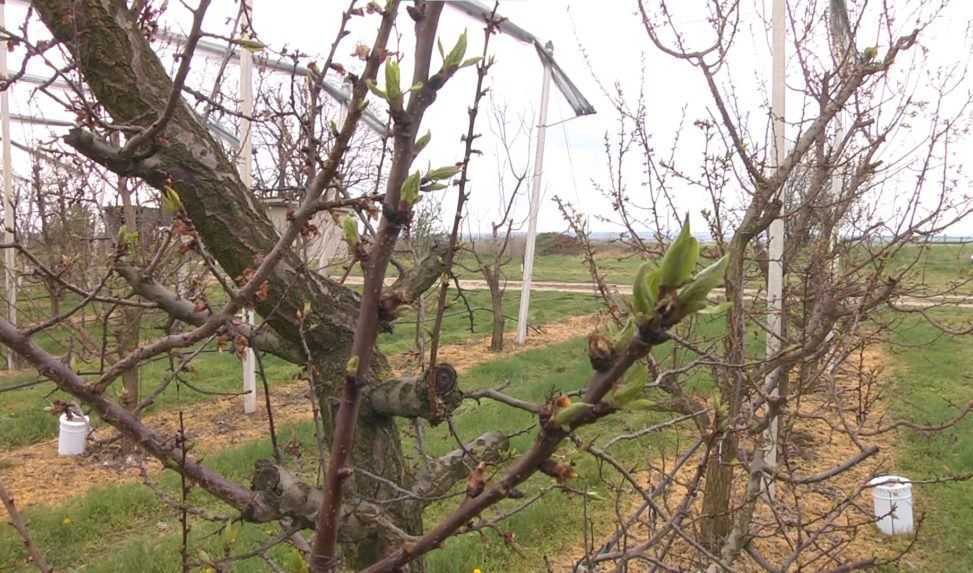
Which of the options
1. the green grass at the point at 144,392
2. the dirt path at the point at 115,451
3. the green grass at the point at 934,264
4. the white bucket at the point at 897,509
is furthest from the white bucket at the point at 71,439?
the green grass at the point at 934,264

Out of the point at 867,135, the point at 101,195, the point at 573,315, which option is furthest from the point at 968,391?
the point at 101,195

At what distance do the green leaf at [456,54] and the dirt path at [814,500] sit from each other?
2396 mm

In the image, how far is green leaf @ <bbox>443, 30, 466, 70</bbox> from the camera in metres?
0.68

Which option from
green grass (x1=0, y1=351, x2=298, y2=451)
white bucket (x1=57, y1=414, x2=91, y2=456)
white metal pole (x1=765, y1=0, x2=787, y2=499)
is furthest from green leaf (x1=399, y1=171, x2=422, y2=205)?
white bucket (x1=57, y1=414, x2=91, y2=456)

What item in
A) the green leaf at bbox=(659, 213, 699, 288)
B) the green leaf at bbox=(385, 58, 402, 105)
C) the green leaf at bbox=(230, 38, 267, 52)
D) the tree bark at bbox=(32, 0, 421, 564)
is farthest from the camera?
the tree bark at bbox=(32, 0, 421, 564)

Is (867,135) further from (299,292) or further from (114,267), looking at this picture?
(114,267)

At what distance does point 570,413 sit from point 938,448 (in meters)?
6.94

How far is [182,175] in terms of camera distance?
5.02 feet

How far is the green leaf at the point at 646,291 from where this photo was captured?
0.48 metres

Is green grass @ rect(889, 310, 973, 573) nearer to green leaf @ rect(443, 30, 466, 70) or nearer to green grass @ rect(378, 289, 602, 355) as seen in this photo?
green leaf @ rect(443, 30, 466, 70)

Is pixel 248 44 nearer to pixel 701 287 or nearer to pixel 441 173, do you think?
pixel 441 173

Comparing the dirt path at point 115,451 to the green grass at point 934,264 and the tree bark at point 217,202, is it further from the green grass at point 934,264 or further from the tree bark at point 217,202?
the tree bark at point 217,202

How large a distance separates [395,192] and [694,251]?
1.04 feet

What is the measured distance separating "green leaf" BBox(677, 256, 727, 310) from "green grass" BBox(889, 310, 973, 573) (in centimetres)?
350
